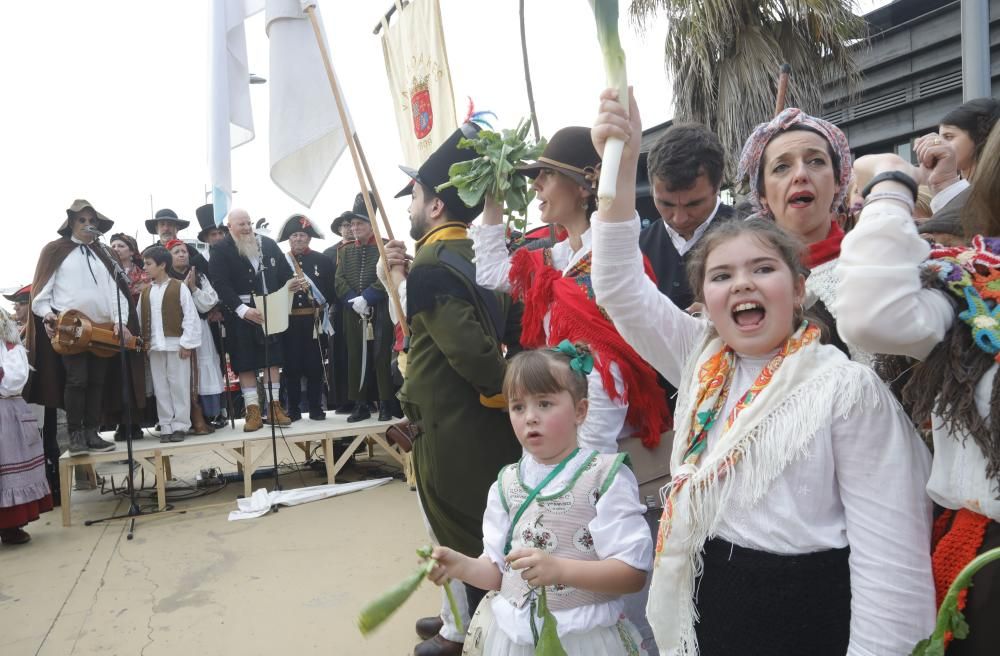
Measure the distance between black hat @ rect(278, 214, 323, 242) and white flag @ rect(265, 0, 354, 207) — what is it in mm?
4232

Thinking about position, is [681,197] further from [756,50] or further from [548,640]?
[756,50]

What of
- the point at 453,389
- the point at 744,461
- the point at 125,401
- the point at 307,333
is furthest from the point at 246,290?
the point at 744,461

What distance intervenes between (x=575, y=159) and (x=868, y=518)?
1.57 metres

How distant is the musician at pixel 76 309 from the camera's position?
5.82 m

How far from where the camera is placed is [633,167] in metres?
1.59

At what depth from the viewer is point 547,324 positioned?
2.40 metres

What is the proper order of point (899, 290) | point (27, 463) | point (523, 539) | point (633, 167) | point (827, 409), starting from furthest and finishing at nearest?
point (27, 463) < point (523, 539) < point (633, 167) < point (827, 409) < point (899, 290)

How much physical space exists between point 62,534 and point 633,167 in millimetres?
5692

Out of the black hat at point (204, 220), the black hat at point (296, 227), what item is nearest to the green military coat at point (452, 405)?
the black hat at point (296, 227)

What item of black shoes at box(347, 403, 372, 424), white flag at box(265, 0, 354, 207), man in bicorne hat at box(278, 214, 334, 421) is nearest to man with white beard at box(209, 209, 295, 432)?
man in bicorne hat at box(278, 214, 334, 421)

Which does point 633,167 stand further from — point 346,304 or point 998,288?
point 346,304

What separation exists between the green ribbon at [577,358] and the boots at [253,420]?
5295mm

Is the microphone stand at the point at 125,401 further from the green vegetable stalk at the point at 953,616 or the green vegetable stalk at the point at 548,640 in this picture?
the green vegetable stalk at the point at 953,616

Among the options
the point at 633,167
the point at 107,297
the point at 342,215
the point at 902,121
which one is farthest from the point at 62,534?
the point at 902,121
